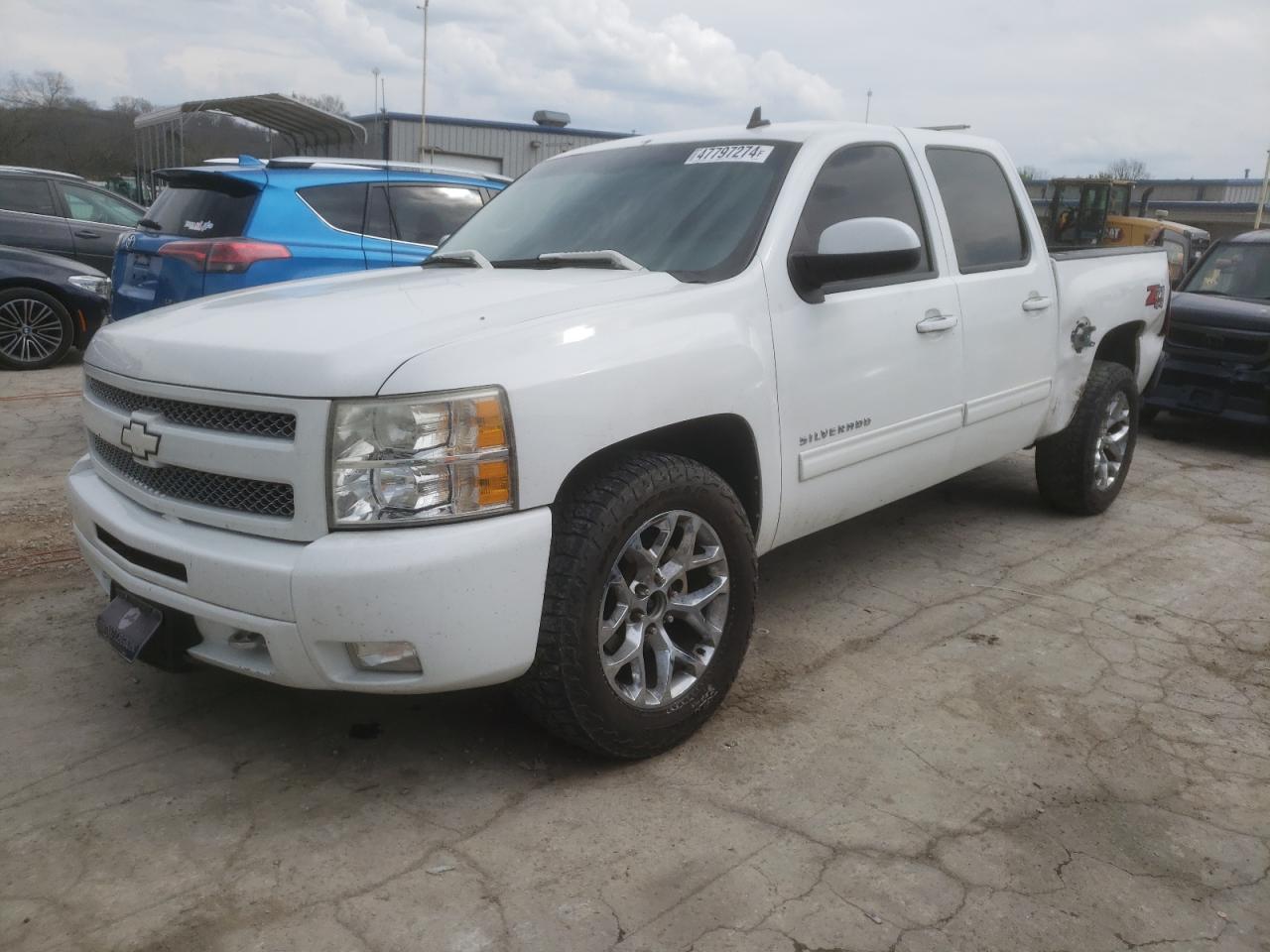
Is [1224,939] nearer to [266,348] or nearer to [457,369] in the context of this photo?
[457,369]

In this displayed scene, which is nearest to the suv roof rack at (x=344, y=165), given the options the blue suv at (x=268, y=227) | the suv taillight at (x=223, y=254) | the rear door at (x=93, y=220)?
the blue suv at (x=268, y=227)

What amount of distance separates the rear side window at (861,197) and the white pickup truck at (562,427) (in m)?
0.01

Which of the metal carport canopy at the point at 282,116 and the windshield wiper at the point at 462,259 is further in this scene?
the metal carport canopy at the point at 282,116

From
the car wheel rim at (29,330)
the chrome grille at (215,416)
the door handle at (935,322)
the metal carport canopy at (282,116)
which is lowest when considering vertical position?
the car wheel rim at (29,330)

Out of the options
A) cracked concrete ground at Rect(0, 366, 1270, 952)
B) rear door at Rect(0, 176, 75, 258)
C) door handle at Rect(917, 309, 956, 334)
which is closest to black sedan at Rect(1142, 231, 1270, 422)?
cracked concrete ground at Rect(0, 366, 1270, 952)

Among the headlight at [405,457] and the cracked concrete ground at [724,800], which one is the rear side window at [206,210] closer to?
the cracked concrete ground at [724,800]

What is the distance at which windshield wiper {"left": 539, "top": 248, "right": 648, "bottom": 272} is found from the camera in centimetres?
336

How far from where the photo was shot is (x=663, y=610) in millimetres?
3000

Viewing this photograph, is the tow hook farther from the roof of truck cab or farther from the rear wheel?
the rear wheel

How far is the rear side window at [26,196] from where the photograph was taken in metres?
10.3

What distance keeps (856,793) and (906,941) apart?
0.61 metres

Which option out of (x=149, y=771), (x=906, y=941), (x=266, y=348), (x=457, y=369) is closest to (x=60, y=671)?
(x=149, y=771)

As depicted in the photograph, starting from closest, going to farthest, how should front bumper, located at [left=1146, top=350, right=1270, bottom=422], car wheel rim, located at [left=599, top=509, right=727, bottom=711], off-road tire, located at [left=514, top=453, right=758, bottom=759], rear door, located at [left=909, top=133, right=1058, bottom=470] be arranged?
off-road tire, located at [left=514, top=453, right=758, bottom=759], car wheel rim, located at [left=599, top=509, right=727, bottom=711], rear door, located at [left=909, top=133, right=1058, bottom=470], front bumper, located at [left=1146, top=350, right=1270, bottom=422]

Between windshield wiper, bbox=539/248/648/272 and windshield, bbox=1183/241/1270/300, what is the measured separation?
269 inches
